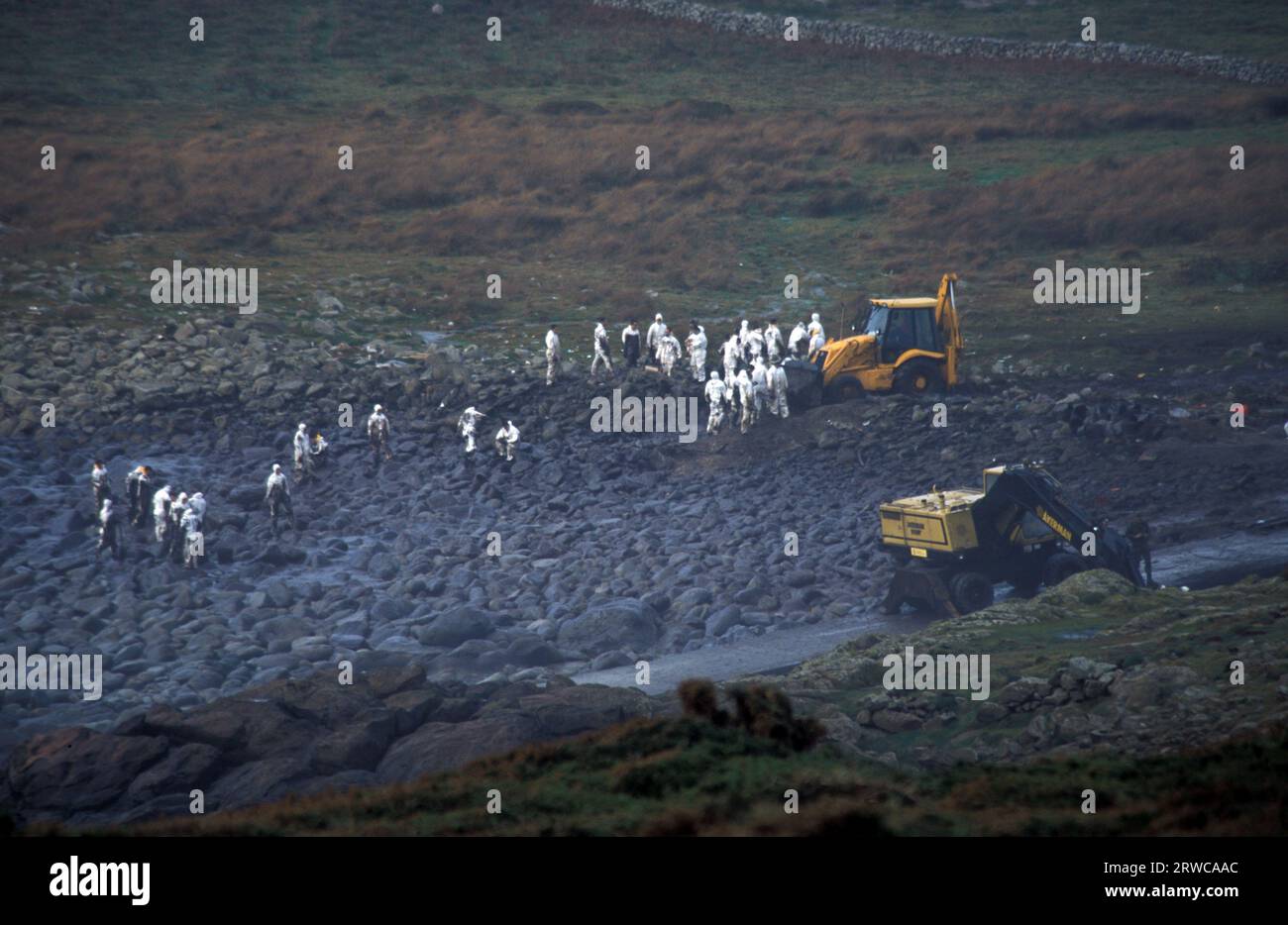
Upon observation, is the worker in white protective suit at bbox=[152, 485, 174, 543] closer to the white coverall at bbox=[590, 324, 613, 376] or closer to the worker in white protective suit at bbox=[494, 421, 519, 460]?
the worker in white protective suit at bbox=[494, 421, 519, 460]

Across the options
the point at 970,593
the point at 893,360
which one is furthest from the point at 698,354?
the point at 970,593

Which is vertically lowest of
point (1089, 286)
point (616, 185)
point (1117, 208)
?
point (1089, 286)

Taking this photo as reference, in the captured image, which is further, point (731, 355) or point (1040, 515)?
point (731, 355)

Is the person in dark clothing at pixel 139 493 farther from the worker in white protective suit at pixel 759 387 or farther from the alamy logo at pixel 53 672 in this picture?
the worker in white protective suit at pixel 759 387

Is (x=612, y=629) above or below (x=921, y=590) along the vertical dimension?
below

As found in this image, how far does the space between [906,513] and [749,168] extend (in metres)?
29.9

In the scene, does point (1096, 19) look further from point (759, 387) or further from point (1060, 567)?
point (1060, 567)

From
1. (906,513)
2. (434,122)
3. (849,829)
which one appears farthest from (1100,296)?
(849,829)

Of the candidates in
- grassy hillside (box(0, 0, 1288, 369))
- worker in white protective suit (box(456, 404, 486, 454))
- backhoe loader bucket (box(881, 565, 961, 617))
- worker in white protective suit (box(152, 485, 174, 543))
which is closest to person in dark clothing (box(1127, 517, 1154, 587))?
backhoe loader bucket (box(881, 565, 961, 617))

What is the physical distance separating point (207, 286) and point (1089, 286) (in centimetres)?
2391

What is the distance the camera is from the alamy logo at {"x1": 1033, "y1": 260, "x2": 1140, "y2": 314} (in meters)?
37.9

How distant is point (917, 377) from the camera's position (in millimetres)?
29406

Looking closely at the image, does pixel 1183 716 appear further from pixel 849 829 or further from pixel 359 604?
pixel 359 604
